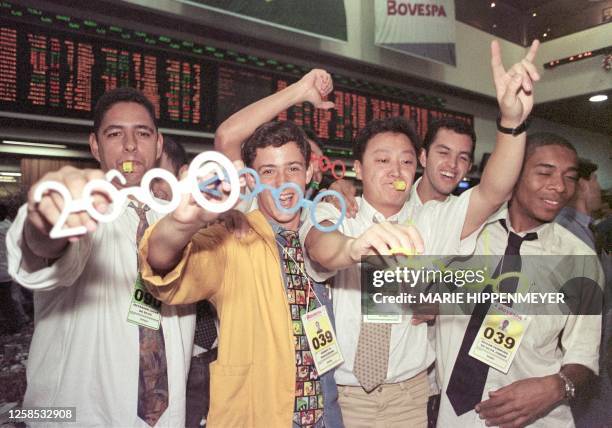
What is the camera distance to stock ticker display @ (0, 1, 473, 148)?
8.72 feet

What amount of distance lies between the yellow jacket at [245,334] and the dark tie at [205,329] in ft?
1.36

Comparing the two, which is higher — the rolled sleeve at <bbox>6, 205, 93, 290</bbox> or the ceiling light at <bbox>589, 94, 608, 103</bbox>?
the ceiling light at <bbox>589, 94, 608, 103</bbox>

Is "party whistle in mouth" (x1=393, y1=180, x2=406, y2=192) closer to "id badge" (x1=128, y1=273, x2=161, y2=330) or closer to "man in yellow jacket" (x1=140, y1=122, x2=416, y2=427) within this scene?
"man in yellow jacket" (x1=140, y1=122, x2=416, y2=427)

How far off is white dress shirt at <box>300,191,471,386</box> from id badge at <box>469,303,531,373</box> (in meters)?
0.19

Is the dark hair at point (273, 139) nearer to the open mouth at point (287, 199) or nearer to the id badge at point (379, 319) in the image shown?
the open mouth at point (287, 199)

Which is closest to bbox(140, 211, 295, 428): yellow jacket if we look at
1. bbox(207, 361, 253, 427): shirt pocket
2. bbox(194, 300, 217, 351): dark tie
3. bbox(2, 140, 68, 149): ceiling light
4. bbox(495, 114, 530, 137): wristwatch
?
bbox(207, 361, 253, 427): shirt pocket

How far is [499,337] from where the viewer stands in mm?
1556

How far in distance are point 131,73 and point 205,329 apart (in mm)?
2062

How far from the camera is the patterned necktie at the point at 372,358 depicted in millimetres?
1431

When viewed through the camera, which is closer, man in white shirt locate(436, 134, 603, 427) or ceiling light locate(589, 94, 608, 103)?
man in white shirt locate(436, 134, 603, 427)

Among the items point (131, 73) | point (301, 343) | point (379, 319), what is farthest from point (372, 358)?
point (131, 73)

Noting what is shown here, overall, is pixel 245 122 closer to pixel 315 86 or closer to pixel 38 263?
pixel 315 86

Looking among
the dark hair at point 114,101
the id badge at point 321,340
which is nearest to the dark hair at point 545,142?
the id badge at point 321,340

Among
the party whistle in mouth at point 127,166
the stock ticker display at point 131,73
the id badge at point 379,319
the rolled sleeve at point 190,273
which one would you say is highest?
the stock ticker display at point 131,73
